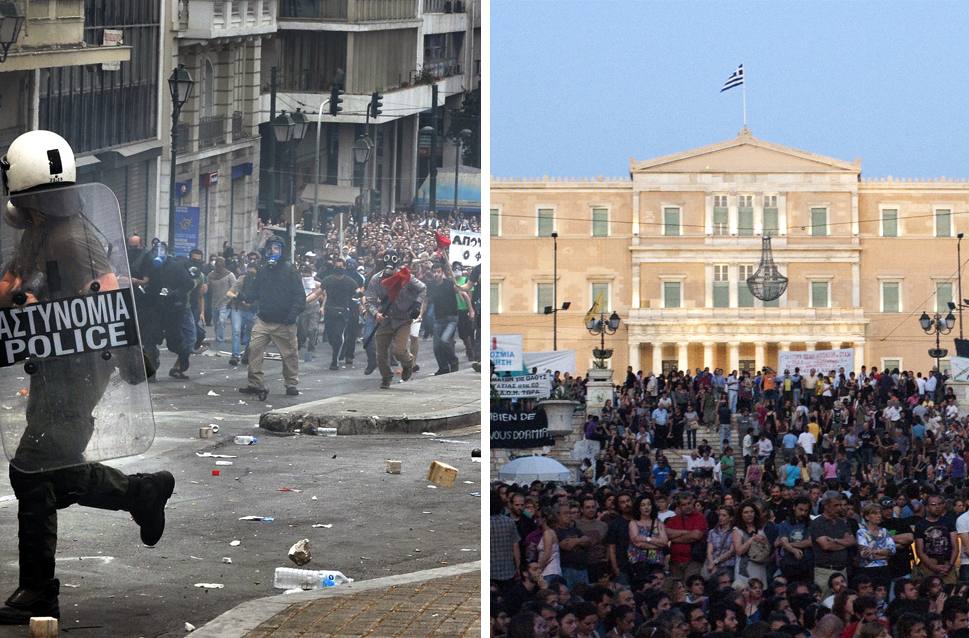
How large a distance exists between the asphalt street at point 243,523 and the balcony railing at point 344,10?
9.61 ft

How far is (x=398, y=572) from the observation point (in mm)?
5059

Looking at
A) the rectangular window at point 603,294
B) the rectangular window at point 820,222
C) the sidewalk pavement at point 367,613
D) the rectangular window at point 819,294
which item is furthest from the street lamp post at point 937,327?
the sidewalk pavement at point 367,613

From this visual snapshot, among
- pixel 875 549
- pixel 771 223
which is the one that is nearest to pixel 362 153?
pixel 875 549

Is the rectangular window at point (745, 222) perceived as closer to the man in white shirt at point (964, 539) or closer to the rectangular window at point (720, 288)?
the rectangular window at point (720, 288)

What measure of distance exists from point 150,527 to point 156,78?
21.7 ft

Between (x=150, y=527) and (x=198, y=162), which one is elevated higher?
(x=198, y=162)

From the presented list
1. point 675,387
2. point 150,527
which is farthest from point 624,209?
point 150,527

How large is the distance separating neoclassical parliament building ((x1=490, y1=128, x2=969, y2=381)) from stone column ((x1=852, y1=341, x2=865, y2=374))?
3cm

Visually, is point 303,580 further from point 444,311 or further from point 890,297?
point 890,297

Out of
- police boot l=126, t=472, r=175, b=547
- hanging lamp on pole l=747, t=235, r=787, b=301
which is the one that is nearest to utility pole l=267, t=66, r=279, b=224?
hanging lamp on pole l=747, t=235, r=787, b=301

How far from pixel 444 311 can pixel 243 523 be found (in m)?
4.85

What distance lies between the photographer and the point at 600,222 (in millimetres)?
15094

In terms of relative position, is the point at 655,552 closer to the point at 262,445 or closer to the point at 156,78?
the point at 262,445

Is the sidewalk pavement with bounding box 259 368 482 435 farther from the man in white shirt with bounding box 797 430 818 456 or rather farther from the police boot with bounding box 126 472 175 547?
the police boot with bounding box 126 472 175 547
